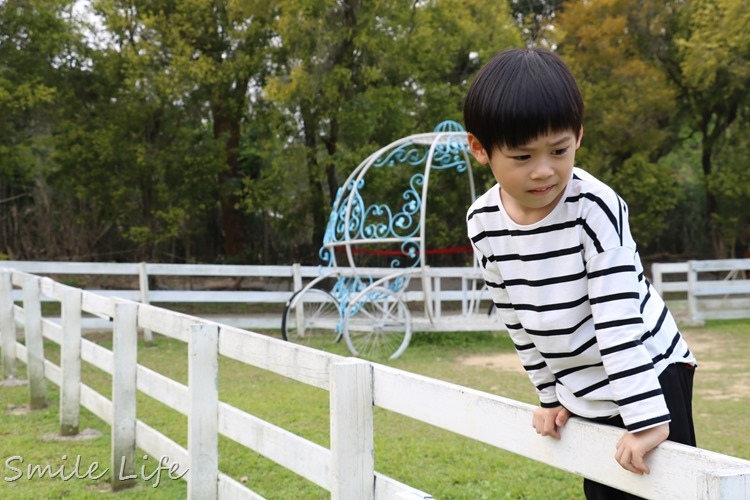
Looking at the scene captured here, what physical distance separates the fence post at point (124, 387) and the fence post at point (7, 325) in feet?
10.9

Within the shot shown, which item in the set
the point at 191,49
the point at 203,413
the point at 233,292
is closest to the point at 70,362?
the point at 203,413

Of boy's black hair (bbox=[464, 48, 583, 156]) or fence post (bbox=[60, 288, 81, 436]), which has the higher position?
boy's black hair (bbox=[464, 48, 583, 156])

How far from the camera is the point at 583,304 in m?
1.75

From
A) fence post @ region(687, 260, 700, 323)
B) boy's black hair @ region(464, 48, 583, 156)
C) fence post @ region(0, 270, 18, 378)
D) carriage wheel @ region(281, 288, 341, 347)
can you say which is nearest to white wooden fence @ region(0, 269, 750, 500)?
boy's black hair @ region(464, 48, 583, 156)

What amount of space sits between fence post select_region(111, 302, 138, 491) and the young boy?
2867mm

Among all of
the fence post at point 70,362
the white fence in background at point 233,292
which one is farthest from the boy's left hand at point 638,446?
the white fence in background at point 233,292

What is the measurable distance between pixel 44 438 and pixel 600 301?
460 cm

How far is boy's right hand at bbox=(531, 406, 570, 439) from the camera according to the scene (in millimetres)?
1734

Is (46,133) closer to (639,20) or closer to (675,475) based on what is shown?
(639,20)

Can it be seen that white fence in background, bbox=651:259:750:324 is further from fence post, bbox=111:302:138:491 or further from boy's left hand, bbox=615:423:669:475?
boy's left hand, bbox=615:423:669:475

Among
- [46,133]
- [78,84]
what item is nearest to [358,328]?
[78,84]

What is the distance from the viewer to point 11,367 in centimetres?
737

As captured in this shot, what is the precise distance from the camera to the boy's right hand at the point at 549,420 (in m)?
1.73

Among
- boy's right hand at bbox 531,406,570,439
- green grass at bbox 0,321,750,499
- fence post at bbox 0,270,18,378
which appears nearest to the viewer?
boy's right hand at bbox 531,406,570,439
